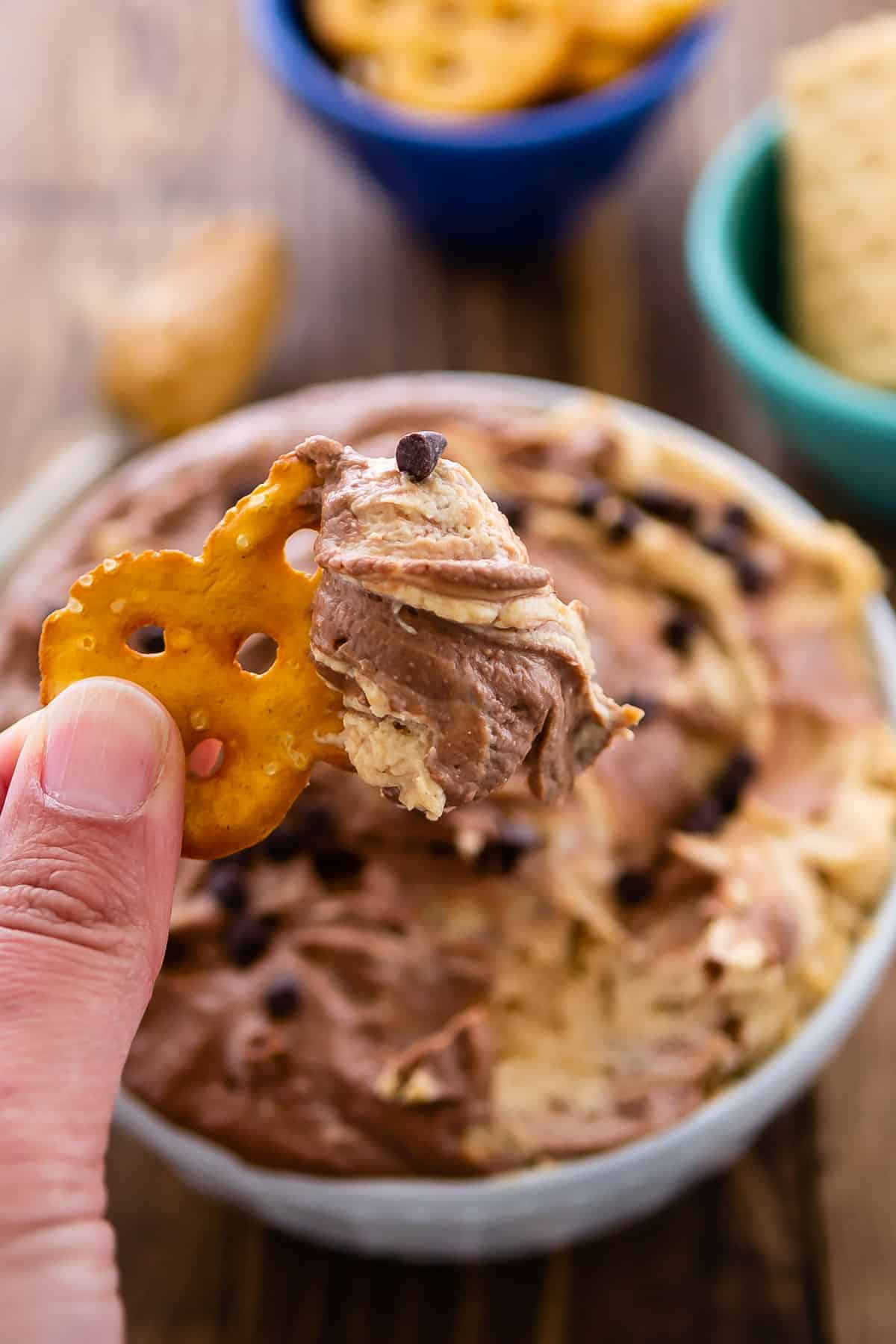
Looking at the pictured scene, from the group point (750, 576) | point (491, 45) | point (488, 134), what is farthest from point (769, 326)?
point (750, 576)

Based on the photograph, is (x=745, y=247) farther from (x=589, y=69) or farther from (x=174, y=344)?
(x=174, y=344)


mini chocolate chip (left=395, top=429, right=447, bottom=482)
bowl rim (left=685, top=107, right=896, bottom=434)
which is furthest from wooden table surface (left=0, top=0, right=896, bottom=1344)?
mini chocolate chip (left=395, top=429, right=447, bottom=482)

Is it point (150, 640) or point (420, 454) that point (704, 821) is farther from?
point (420, 454)

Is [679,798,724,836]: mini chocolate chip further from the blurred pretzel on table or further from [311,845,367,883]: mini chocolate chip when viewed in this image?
the blurred pretzel on table

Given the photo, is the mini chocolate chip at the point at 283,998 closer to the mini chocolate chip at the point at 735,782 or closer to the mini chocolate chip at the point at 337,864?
the mini chocolate chip at the point at 337,864

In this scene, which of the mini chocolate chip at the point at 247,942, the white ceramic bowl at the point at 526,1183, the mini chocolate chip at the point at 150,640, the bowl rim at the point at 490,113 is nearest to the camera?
the white ceramic bowl at the point at 526,1183

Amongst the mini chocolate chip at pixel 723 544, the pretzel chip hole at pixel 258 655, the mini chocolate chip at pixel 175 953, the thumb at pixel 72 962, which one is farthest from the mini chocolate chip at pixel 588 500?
the thumb at pixel 72 962

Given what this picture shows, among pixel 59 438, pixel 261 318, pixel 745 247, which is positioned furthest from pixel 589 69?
pixel 59 438
